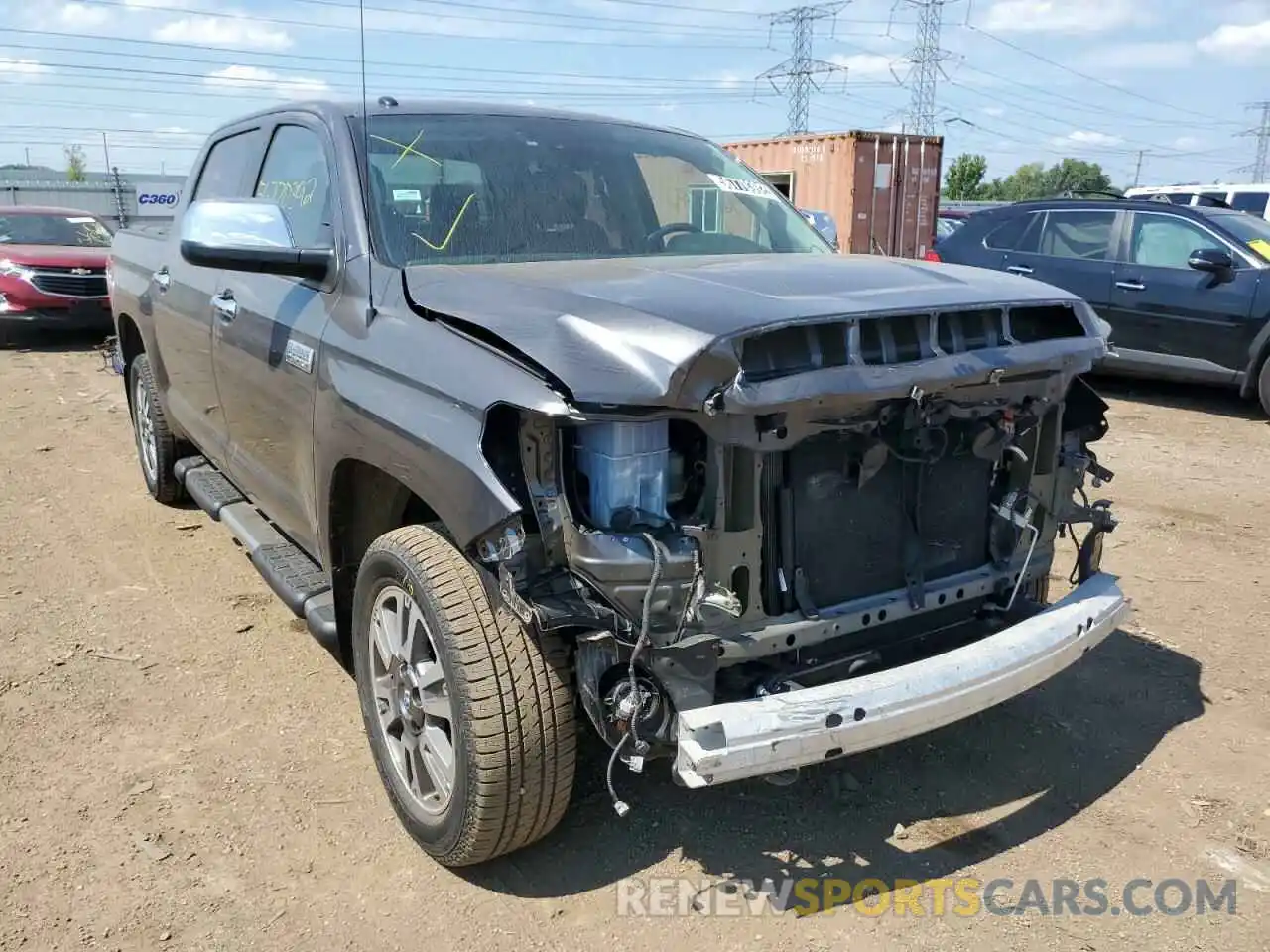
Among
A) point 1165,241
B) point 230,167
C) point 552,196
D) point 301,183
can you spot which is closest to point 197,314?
point 230,167

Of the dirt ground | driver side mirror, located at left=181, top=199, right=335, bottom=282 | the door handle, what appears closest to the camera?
the dirt ground

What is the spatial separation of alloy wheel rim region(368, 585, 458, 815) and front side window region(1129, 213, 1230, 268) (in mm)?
8222

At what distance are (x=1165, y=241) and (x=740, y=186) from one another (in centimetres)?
654

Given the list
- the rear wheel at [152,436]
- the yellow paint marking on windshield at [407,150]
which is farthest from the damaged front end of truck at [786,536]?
the rear wheel at [152,436]

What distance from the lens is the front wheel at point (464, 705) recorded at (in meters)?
2.53

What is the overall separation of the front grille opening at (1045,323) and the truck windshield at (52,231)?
1295cm

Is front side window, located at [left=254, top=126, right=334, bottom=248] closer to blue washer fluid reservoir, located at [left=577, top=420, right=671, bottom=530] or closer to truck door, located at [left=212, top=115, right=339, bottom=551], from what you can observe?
truck door, located at [left=212, top=115, right=339, bottom=551]

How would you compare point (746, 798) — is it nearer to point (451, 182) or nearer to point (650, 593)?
point (650, 593)

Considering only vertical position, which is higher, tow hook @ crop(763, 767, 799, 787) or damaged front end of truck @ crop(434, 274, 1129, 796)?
damaged front end of truck @ crop(434, 274, 1129, 796)

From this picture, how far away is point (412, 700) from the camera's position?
2.88 metres

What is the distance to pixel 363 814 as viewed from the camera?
3.10m

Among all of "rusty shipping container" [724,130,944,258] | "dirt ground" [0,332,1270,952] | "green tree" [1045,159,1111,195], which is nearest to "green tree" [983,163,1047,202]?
"green tree" [1045,159,1111,195]

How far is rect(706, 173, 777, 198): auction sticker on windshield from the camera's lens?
4.07 meters

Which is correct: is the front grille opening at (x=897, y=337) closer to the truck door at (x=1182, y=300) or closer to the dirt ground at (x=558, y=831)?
the dirt ground at (x=558, y=831)
